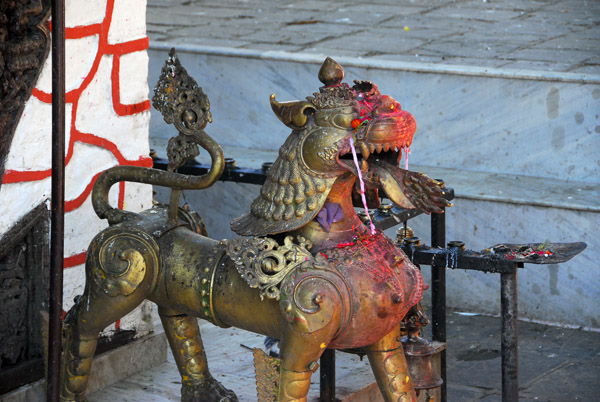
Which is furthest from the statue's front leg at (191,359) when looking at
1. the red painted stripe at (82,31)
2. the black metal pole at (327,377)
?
the red painted stripe at (82,31)

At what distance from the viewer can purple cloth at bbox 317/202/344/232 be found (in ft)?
8.46

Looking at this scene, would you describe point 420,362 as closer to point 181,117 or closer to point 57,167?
point 181,117

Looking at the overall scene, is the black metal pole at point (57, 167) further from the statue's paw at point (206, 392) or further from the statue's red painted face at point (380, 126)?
the statue's red painted face at point (380, 126)

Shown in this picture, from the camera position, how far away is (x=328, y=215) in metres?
2.59

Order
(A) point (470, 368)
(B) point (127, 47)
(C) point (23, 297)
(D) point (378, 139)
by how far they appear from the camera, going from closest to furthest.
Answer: (D) point (378, 139), (C) point (23, 297), (B) point (127, 47), (A) point (470, 368)

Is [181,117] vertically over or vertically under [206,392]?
over

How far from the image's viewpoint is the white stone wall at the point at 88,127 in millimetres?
3053

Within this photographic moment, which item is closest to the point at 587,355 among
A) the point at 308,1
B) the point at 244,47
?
the point at 244,47

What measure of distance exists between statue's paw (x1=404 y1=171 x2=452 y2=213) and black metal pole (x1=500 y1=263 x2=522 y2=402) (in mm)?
447

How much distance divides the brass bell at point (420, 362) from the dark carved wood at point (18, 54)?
1.23 metres

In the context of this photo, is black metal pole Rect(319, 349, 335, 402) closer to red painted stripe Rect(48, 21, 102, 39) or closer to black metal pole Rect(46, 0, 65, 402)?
black metal pole Rect(46, 0, 65, 402)

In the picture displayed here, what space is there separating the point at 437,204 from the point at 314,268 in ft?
1.06

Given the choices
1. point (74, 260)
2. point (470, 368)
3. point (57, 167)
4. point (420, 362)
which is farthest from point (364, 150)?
point (470, 368)

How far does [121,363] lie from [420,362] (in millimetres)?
972
